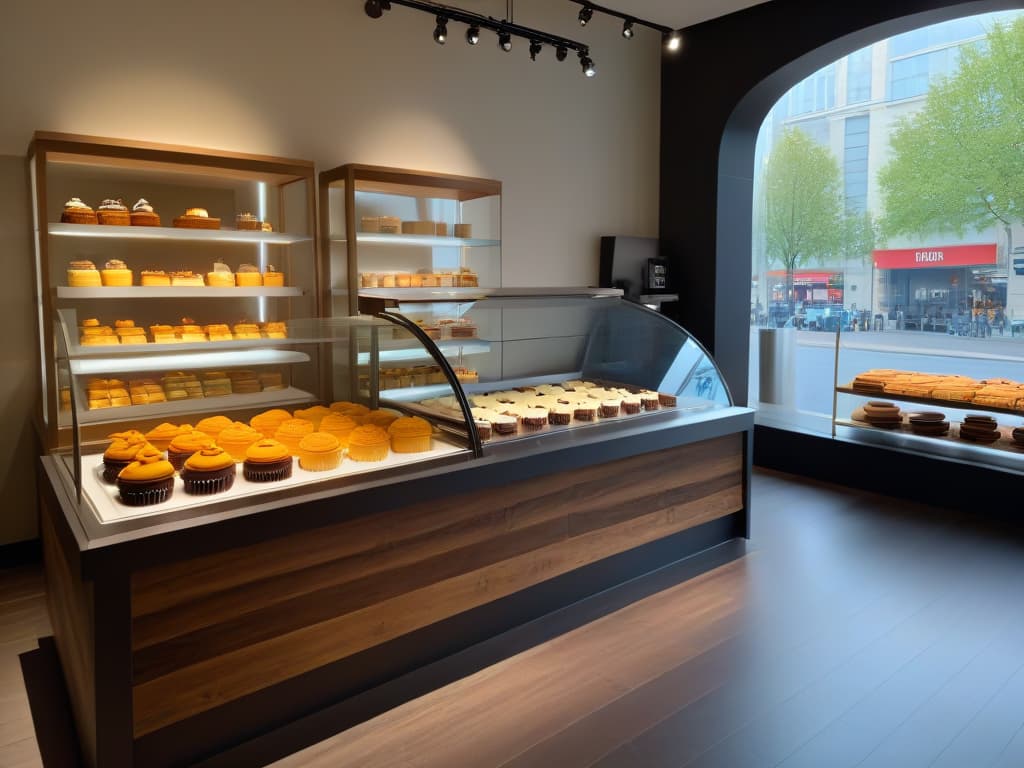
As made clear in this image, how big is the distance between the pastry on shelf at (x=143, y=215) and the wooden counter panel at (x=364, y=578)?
2199mm

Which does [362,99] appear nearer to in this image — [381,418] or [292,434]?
[381,418]

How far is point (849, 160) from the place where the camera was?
20.8ft

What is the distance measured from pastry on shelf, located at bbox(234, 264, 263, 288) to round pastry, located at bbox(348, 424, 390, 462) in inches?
65.1

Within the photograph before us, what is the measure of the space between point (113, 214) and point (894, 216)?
5.66 meters

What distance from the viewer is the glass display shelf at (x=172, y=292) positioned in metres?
3.49

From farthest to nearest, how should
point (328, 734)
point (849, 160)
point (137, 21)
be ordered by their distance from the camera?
1. point (849, 160)
2. point (137, 21)
3. point (328, 734)

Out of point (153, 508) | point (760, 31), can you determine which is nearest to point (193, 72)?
point (153, 508)

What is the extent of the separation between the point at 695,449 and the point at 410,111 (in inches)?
116

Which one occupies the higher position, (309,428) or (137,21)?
(137,21)

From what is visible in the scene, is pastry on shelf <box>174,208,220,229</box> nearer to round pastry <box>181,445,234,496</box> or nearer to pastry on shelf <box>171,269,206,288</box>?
pastry on shelf <box>171,269,206,288</box>

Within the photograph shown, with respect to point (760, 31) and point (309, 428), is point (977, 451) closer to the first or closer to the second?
point (760, 31)

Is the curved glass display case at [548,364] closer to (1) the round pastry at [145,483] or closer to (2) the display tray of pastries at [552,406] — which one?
(2) the display tray of pastries at [552,406]

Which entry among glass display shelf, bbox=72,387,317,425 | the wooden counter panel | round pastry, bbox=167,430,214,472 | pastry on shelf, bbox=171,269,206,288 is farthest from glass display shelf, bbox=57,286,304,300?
the wooden counter panel

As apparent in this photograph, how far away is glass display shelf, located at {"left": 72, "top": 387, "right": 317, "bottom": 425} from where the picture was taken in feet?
10.6
